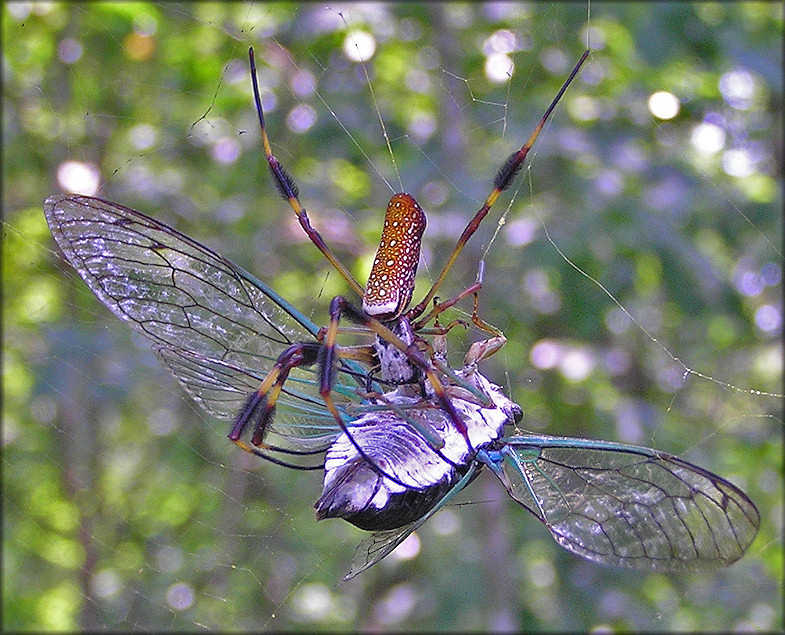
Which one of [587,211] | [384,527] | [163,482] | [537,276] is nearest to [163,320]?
[384,527]

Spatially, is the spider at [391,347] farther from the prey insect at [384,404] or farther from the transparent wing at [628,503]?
the transparent wing at [628,503]

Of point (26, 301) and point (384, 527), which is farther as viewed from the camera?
point (26, 301)

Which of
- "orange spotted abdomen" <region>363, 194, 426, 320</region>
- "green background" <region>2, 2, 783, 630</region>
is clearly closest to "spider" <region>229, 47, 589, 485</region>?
"orange spotted abdomen" <region>363, 194, 426, 320</region>

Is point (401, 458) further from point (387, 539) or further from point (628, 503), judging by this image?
point (628, 503)

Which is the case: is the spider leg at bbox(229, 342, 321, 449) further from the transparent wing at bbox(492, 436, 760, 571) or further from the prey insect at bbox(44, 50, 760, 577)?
the transparent wing at bbox(492, 436, 760, 571)

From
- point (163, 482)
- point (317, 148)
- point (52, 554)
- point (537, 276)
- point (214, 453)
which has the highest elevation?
point (317, 148)

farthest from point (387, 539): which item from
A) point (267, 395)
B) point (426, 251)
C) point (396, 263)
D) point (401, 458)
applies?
point (426, 251)

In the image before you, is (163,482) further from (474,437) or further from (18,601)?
(474,437)

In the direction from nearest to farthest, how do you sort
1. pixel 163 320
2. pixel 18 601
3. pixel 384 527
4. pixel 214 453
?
pixel 384 527, pixel 163 320, pixel 18 601, pixel 214 453
